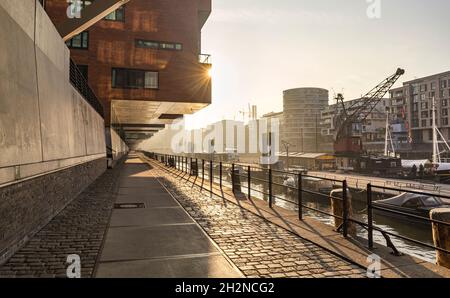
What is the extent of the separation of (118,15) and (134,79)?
21.0 ft

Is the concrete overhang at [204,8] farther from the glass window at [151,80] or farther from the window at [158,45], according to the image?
the glass window at [151,80]

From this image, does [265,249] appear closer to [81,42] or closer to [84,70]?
[84,70]

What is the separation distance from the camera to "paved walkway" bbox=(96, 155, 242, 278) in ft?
15.7

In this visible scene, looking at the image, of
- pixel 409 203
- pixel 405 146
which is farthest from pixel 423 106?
pixel 409 203

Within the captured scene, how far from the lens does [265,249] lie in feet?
19.6

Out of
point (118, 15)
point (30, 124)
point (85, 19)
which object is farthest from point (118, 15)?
point (30, 124)

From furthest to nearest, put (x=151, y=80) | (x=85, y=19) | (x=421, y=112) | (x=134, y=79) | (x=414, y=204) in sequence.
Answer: (x=421, y=112) → (x=151, y=80) → (x=134, y=79) → (x=414, y=204) → (x=85, y=19)

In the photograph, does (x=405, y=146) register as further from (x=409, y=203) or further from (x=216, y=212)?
(x=216, y=212)

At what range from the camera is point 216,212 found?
9.72 m

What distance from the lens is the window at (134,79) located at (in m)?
30.4

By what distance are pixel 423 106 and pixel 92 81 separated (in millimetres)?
109844

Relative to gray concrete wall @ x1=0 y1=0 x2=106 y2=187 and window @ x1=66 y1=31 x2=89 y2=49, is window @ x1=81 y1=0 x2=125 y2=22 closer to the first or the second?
window @ x1=66 y1=31 x2=89 y2=49

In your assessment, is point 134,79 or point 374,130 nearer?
point 134,79
